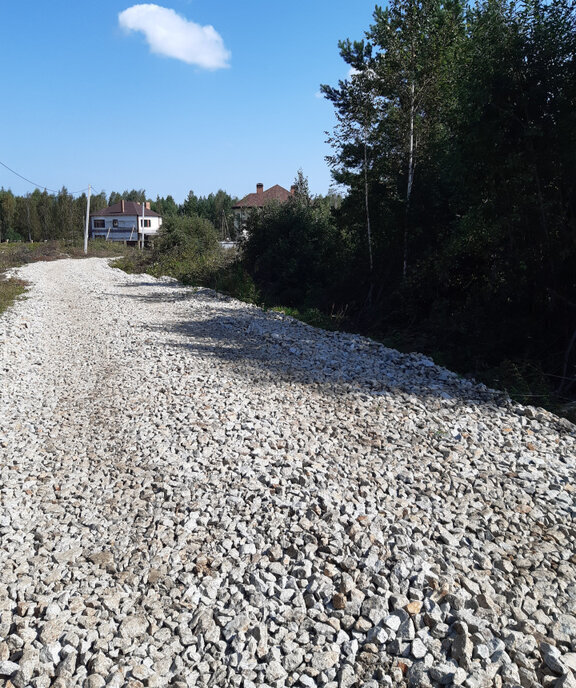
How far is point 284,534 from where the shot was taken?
Answer: 3289 mm

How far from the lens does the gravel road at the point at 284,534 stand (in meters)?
2.40

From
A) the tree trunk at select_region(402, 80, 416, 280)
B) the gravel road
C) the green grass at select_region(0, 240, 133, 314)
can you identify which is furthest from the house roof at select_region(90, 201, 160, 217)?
the gravel road

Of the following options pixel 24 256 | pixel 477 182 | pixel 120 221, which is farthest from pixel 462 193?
pixel 120 221

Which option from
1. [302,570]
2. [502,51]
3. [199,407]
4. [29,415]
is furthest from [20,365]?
[502,51]

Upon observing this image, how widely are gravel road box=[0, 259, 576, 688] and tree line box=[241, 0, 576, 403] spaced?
7.51 feet

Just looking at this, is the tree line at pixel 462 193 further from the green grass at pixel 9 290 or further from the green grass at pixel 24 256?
the green grass at pixel 24 256

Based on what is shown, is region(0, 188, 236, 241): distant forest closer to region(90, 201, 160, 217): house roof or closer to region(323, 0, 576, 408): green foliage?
region(90, 201, 160, 217): house roof

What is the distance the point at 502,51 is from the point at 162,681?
8374mm

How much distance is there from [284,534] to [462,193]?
7.30 meters

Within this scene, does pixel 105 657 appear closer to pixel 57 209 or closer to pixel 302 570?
pixel 302 570

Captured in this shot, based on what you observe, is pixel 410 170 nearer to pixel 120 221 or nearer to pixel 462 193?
pixel 462 193

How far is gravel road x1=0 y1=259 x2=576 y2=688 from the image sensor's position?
2.40 metres

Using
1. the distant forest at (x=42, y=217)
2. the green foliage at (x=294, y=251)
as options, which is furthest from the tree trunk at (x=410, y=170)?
the distant forest at (x=42, y=217)

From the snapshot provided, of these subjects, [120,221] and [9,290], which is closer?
[9,290]
